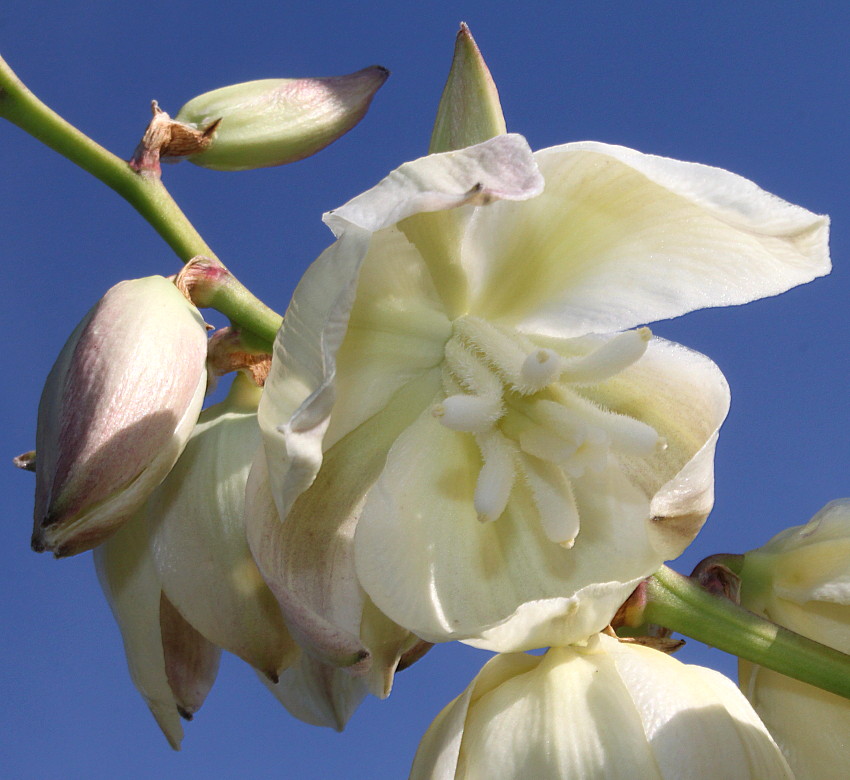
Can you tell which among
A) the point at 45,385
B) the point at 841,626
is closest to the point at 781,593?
the point at 841,626

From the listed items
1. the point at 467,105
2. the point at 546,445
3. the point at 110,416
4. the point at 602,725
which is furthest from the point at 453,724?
the point at 467,105

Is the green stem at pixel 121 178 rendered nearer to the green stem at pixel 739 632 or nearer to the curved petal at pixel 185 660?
the curved petal at pixel 185 660

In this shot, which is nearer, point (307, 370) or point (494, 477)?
point (307, 370)

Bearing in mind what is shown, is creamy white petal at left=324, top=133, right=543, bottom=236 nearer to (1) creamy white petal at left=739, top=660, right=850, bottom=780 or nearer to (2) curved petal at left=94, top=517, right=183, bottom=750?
(2) curved petal at left=94, top=517, right=183, bottom=750

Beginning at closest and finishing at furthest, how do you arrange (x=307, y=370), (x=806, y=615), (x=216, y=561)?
(x=307, y=370) → (x=216, y=561) → (x=806, y=615)

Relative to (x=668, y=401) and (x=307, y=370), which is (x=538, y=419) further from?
(x=307, y=370)

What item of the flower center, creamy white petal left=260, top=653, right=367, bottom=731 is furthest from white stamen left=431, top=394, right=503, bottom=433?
creamy white petal left=260, top=653, right=367, bottom=731

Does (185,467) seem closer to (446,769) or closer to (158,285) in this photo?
(158,285)
